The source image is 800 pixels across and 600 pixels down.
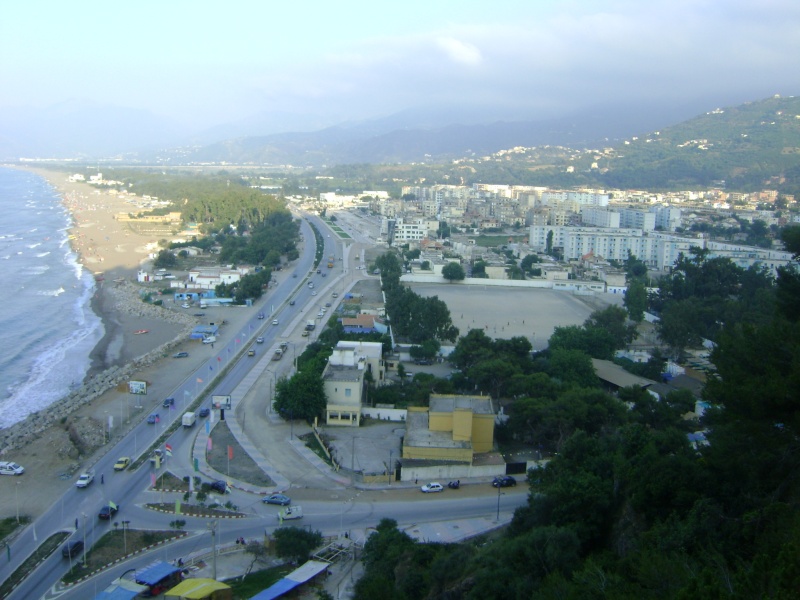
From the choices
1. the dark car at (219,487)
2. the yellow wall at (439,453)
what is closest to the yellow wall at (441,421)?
the yellow wall at (439,453)

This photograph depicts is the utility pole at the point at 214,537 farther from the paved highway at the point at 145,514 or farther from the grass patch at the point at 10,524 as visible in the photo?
the grass patch at the point at 10,524

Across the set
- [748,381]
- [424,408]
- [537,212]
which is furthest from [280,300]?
[537,212]

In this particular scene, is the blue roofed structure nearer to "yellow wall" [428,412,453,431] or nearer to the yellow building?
the yellow building

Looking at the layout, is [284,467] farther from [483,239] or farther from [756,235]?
[756,235]

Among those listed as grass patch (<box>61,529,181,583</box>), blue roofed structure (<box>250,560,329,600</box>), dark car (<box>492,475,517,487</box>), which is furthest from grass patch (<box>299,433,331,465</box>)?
blue roofed structure (<box>250,560,329,600</box>)

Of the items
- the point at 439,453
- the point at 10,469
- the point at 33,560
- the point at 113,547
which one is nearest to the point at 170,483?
the point at 113,547

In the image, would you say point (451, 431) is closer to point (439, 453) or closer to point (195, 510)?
point (439, 453)
